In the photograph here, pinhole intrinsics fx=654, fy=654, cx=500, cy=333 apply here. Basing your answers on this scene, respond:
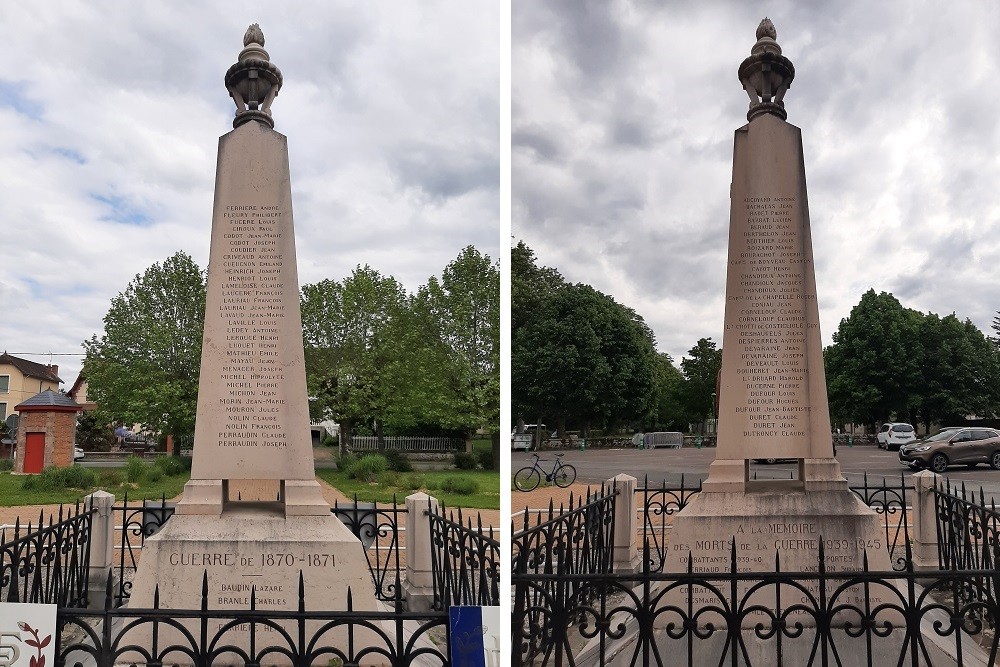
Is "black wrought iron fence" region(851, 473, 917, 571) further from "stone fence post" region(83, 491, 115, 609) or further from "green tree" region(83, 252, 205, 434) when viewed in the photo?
"green tree" region(83, 252, 205, 434)

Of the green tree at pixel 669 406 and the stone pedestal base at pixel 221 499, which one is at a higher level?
the green tree at pixel 669 406

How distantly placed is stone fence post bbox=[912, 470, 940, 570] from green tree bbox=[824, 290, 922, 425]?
2.73ft

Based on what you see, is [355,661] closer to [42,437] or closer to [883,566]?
[883,566]

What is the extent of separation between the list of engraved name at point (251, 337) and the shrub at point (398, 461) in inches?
145

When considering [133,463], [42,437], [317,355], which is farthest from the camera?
[317,355]

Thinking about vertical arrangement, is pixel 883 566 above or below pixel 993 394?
below

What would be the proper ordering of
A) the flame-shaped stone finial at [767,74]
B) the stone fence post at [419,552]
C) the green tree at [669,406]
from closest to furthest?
the flame-shaped stone finial at [767,74], the stone fence post at [419,552], the green tree at [669,406]

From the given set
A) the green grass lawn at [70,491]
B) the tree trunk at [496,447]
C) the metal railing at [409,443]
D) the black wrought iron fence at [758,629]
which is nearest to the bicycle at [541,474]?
the metal railing at [409,443]

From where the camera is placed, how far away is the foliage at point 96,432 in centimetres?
595

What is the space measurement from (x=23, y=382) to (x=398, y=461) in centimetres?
366

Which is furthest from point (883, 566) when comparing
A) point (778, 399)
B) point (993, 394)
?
point (993, 394)

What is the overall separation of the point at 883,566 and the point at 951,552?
4.90 feet

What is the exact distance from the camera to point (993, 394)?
196 inches

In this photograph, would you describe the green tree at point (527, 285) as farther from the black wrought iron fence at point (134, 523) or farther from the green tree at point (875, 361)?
the black wrought iron fence at point (134, 523)
